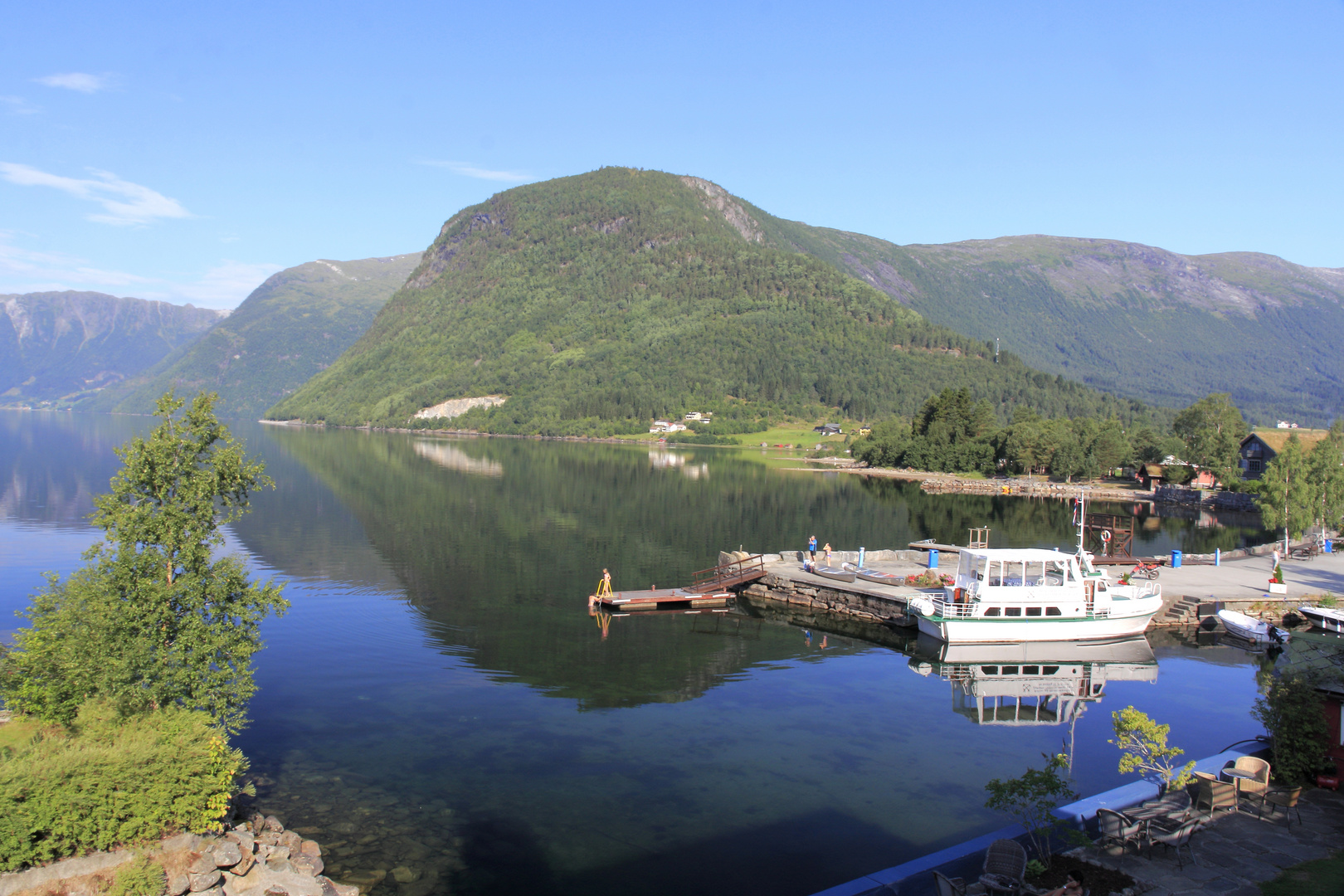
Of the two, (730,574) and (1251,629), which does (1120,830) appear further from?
(730,574)

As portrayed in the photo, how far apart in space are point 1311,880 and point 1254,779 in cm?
397

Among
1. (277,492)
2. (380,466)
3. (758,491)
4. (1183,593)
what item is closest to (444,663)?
(1183,593)

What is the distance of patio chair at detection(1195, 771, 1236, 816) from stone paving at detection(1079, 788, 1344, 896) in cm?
17

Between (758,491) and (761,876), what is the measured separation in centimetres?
8645

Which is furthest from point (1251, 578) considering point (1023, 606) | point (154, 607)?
point (154, 607)

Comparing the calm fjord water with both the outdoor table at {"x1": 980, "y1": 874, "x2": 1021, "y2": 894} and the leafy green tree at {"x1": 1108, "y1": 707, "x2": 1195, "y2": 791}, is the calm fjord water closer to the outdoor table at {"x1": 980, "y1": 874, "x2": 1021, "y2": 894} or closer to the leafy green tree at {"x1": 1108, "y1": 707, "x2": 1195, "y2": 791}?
the leafy green tree at {"x1": 1108, "y1": 707, "x2": 1195, "y2": 791}

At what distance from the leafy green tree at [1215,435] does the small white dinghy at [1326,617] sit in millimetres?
81943

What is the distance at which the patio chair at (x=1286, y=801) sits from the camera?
16.1 m

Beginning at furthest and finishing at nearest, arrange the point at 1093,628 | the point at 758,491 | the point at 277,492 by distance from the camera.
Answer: the point at 758,491, the point at 277,492, the point at 1093,628

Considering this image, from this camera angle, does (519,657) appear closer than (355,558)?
Yes

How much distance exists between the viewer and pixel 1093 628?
36656mm

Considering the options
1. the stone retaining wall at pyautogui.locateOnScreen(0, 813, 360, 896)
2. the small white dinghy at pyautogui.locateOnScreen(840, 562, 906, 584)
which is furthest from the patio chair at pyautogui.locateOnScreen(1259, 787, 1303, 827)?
the small white dinghy at pyautogui.locateOnScreen(840, 562, 906, 584)

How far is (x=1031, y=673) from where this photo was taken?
33500mm

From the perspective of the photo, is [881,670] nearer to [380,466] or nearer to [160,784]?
[160,784]
